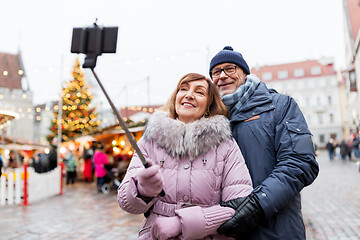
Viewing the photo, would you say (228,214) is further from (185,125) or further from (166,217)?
(185,125)

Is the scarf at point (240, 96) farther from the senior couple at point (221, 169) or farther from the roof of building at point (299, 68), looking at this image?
the roof of building at point (299, 68)

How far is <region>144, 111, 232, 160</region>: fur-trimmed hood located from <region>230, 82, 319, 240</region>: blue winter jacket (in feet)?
0.49

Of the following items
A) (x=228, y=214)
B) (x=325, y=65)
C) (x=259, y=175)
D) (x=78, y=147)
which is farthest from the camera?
(x=325, y=65)

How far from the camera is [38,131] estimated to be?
179ft

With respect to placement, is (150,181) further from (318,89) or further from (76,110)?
(318,89)

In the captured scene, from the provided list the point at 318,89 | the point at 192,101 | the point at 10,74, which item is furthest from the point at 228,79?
the point at 318,89

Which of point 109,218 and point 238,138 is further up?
point 238,138

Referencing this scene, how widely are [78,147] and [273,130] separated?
20.7 metres

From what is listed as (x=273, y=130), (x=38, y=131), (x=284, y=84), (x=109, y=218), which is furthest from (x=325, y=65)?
(x=273, y=130)

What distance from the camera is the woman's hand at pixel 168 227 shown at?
1.57 m

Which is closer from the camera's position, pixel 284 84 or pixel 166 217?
pixel 166 217

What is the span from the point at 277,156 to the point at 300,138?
0.16 metres

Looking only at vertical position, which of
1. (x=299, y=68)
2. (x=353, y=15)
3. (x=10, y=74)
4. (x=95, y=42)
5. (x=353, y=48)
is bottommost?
(x=95, y=42)

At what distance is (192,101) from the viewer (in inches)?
75.8
